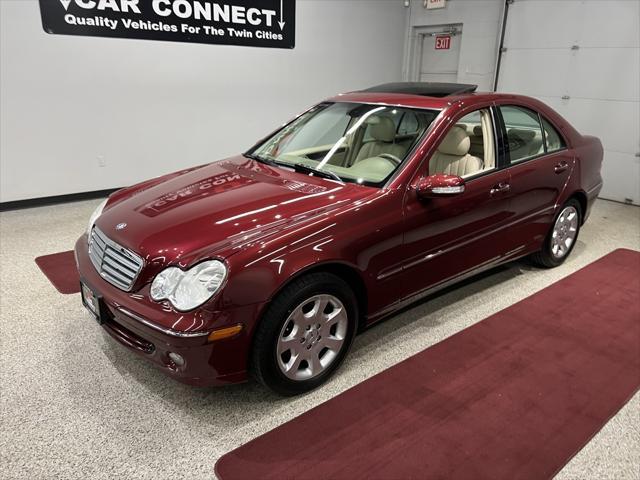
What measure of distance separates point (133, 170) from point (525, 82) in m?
5.20

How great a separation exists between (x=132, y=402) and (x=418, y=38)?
24.4 ft

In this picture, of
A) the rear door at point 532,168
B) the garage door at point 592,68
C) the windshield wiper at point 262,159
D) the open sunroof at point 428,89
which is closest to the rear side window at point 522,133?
the rear door at point 532,168

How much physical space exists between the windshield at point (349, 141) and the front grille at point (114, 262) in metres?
1.06

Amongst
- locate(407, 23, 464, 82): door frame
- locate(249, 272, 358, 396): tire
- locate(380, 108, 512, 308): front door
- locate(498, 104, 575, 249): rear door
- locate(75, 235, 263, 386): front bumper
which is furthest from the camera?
locate(407, 23, 464, 82): door frame

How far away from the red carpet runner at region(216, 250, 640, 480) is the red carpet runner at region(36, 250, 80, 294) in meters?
2.04

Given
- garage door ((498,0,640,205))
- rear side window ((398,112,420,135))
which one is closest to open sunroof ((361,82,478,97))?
rear side window ((398,112,420,135))

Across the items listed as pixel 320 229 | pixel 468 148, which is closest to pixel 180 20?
pixel 468 148

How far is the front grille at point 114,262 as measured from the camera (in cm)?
206

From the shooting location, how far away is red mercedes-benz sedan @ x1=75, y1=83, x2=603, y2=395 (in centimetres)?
195

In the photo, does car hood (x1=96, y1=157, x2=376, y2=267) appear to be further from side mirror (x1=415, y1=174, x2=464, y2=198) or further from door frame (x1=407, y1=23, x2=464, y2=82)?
door frame (x1=407, y1=23, x2=464, y2=82)

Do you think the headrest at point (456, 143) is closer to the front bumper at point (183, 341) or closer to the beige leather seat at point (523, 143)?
the beige leather seat at point (523, 143)

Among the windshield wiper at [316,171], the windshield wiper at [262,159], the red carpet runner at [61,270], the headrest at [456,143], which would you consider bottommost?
the red carpet runner at [61,270]

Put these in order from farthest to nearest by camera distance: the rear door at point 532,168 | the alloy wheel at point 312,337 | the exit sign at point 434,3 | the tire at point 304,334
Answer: the exit sign at point 434,3 < the rear door at point 532,168 < the alloy wheel at point 312,337 < the tire at point 304,334

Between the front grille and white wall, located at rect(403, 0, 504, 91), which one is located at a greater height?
white wall, located at rect(403, 0, 504, 91)
